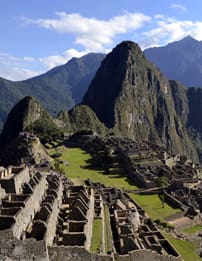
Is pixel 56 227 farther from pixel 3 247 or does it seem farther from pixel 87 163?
pixel 87 163

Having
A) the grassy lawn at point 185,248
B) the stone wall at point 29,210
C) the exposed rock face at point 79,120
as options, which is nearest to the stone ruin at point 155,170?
the grassy lawn at point 185,248

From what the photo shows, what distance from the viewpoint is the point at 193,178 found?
265ft

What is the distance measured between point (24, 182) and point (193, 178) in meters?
47.2

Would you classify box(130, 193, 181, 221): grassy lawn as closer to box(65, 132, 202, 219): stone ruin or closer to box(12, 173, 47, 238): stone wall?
box(65, 132, 202, 219): stone ruin

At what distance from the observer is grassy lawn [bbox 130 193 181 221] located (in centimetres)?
5853

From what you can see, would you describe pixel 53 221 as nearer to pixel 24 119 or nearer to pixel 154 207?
pixel 154 207

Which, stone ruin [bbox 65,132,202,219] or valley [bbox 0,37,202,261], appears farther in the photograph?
stone ruin [bbox 65,132,202,219]

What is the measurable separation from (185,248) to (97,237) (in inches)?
687

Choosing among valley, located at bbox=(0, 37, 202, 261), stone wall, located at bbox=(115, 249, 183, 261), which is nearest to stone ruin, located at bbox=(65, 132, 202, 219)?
valley, located at bbox=(0, 37, 202, 261)

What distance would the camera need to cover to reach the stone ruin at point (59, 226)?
24.0 meters

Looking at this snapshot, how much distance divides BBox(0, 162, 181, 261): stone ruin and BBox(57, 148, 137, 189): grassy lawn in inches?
1054

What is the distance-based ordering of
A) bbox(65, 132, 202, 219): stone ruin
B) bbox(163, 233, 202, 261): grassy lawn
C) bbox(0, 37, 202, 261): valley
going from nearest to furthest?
bbox(0, 37, 202, 261): valley → bbox(163, 233, 202, 261): grassy lawn → bbox(65, 132, 202, 219): stone ruin

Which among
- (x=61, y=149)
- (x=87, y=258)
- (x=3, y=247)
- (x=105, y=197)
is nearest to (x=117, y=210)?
(x=105, y=197)

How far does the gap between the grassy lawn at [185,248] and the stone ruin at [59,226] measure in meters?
3.74
